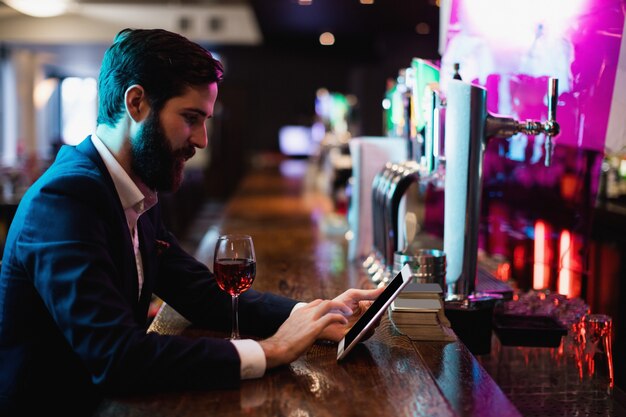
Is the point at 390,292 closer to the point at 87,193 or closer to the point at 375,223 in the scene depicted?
the point at 87,193

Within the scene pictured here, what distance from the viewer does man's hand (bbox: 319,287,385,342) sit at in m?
1.48

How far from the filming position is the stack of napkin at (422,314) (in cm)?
155

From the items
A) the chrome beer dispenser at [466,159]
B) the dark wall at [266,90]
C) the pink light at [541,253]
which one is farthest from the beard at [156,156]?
the dark wall at [266,90]

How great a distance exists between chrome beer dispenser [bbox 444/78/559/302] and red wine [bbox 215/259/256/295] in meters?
0.57

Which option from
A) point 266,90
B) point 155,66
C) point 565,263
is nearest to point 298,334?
point 155,66

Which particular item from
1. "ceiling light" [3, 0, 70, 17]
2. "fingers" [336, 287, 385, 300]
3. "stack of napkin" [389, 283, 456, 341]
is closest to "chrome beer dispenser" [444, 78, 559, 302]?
"stack of napkin" [389, 283, 456, 341]

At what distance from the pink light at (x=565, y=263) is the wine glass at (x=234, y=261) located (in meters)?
1.41

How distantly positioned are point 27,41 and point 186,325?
43.4ft

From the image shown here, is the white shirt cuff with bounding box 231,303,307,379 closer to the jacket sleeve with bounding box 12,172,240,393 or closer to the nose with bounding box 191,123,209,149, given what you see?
the jacket sleeve with bounding box 12,172,240,393

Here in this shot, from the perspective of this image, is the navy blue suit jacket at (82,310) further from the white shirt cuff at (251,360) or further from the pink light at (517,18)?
the pink light at (517,18)

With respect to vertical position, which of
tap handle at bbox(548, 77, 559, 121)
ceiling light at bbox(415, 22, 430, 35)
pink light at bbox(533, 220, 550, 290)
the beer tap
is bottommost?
pink light at bbox(533, 220, 550, 290)

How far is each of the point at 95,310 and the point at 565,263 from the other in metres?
1.83

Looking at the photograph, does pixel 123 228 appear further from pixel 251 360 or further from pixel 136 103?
pixel 251 360

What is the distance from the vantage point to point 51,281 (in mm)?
1239
